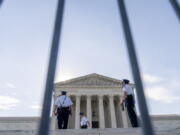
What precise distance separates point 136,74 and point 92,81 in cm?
3772

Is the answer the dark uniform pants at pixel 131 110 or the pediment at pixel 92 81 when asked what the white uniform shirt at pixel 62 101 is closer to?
the dark uniform pants at pixel 131 110

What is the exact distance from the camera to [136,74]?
1.32m

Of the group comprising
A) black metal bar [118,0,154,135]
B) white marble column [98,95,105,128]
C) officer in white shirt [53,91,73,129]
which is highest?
white marble column [98,95,105,128]

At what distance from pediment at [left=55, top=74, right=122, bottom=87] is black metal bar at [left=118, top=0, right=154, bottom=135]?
121 feet

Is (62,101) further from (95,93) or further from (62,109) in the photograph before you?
(95,93)

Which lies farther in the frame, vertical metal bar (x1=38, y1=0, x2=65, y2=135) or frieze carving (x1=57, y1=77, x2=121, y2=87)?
frieze carving (x1=57, y1=77, x2=121, y2=87)

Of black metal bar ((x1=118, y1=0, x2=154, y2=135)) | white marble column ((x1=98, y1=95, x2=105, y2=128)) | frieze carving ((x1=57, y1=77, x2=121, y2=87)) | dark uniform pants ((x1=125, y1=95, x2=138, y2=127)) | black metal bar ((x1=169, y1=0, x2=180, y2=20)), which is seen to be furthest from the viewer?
frieze carving ((x1=57, y1=77, x2=121, y2=87))

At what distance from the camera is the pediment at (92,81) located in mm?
38562

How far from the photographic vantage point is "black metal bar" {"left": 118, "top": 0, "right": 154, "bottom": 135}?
3.58 feet

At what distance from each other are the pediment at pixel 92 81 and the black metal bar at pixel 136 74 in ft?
121

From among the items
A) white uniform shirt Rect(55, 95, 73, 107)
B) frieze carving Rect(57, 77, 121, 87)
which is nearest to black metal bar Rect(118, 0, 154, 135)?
white uniform shirt Rect(55, 95, 73, 107)

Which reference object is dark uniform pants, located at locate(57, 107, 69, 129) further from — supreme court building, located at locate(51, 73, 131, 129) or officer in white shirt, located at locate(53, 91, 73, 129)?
supreme court building, located at locate(51, 73, 131, 129)

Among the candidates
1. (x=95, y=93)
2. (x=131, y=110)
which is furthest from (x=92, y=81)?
(x=131, y=110)

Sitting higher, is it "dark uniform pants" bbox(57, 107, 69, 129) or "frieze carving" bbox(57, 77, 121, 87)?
"frieze carving" bbox(57, 77, 121, 87)
